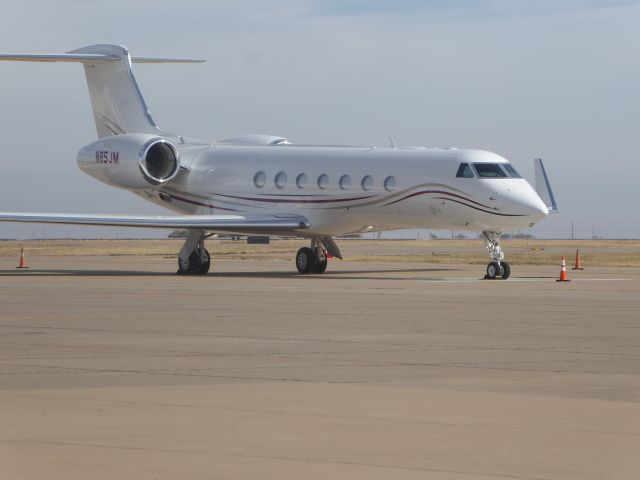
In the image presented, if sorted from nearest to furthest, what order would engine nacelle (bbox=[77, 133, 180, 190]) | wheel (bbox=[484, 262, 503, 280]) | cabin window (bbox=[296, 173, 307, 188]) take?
wheel (bbox=[484, 262, 503, 280])
cabin window (bbox=[296, 173, 307, 188])
engine nacelle (bbox=[77, 133, 180, 190])

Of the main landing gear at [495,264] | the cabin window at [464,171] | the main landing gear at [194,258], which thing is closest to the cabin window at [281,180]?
the main landing gear at [194,258]

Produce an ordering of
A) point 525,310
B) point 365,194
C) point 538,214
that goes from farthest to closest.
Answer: point 365,194 < point 538,214 < point 525,310

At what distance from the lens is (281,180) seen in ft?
115

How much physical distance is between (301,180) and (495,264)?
248 inches

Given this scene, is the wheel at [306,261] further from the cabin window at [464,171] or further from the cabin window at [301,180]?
the cabin window at [464,171]

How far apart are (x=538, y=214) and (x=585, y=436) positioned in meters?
23.1

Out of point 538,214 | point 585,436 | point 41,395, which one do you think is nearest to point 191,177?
point 538,214

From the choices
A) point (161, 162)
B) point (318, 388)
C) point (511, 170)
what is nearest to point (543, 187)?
point (511, 170)

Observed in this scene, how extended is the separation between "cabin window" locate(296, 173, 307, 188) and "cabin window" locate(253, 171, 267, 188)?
1.14m

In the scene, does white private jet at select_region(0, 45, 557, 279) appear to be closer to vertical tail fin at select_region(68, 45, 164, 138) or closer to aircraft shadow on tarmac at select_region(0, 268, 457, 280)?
vertical tail fin at select_region(68, 45, 164, 138)

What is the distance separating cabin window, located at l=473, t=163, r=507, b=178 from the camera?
103ft

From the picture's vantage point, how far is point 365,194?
33125mm

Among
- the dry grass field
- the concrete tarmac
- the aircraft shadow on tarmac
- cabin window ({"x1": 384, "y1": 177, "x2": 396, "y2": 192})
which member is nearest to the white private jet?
cabin window ({"x1": 384, "y1": 177, "x2": 396, "y2": 192})

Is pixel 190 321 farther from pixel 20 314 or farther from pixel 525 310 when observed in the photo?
pixel 525 310
